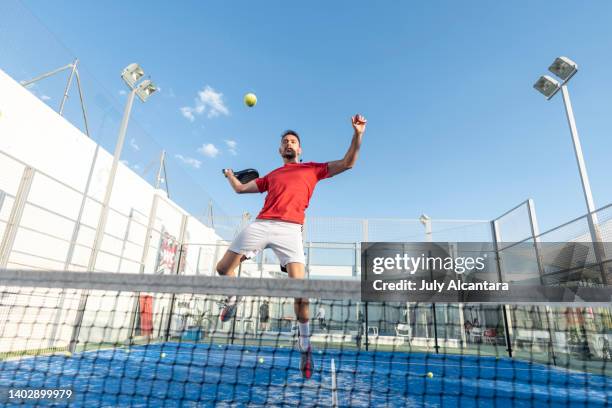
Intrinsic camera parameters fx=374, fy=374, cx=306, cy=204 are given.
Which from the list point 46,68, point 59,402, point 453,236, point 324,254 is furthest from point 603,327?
point 46,68

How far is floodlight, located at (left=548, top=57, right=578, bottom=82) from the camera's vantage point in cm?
1070

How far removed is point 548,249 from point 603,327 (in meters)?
2.24

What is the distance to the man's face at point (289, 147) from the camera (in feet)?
13.4

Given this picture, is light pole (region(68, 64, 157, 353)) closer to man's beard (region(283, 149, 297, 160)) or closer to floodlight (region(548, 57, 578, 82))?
man's beard (region(283, 149, 297, 160))

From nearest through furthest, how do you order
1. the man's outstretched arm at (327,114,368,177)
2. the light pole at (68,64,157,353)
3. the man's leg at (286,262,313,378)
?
the man's leg at (286,262,313,378), the man's outstretched arm at (327,114,368,177), the light pole at (68,64,157,353)

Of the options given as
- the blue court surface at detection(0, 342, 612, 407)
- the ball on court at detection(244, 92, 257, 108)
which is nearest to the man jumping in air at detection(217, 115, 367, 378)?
the blue court surface at detection(0, 342, 612, 407)

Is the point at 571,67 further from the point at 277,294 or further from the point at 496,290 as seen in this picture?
the point at 277,294

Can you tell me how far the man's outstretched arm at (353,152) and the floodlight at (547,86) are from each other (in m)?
10.9

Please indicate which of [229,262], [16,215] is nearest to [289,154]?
[229,262]

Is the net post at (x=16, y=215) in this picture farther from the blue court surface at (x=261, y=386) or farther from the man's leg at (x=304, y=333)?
the man's leg at (x=304, y=333)

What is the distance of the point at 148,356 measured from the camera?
33.4 ft

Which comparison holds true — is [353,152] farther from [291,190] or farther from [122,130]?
[122,130]

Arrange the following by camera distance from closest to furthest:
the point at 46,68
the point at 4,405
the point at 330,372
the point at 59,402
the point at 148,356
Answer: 1. the point at 4,405
2. the point at 59,402
3. the point at 330,372
4. the point at 46,68
5. the point at 148,356

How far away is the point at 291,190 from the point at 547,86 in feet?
37.6
